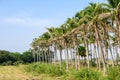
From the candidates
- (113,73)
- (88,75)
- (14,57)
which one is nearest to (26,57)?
(14,57)

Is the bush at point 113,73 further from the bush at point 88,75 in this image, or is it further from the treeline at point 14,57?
the treeline at point 14,57

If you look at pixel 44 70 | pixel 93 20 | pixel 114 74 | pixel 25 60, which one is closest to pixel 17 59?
pixel 25 60

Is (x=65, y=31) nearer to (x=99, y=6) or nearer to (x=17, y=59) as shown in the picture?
(x=99, y=6)

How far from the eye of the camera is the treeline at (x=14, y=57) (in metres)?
116

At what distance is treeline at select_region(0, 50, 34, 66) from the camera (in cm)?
11576

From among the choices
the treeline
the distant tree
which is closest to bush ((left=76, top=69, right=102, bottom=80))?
the treeline

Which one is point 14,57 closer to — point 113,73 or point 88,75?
point 88,75

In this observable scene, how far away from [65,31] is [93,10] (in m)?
17.4

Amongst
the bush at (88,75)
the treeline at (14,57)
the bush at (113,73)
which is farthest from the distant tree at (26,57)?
the bush at (113,73)

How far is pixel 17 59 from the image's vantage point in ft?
409

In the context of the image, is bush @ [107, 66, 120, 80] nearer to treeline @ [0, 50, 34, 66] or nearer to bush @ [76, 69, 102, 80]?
bush @ [76, 69, 102, 80]

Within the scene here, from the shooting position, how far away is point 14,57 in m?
123

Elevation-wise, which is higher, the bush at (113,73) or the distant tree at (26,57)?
the distant tree at (26,57)

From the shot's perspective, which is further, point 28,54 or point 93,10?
point 28,54
